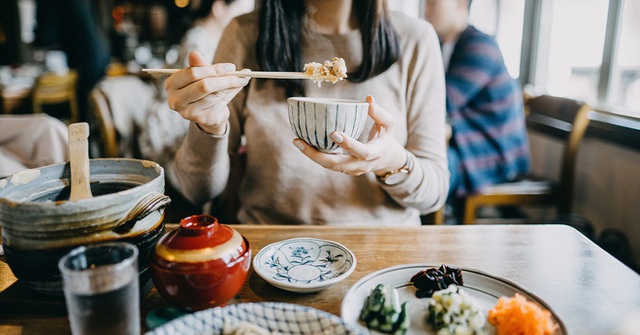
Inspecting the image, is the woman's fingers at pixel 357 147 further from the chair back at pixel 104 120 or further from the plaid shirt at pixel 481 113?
the chair back at pixel 104 120

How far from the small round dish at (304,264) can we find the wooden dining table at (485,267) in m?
0.02

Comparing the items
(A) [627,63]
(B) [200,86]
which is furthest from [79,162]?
(A) [627,63]

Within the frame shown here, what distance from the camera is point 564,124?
291cm

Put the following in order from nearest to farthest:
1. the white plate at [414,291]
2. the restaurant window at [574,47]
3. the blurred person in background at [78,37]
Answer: the white plate at [414,291] → the restaurant window at [574,47] → the blurred person in background at [78,37]

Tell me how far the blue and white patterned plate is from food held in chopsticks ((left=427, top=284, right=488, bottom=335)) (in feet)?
0.56

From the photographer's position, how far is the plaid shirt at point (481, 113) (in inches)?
96.5

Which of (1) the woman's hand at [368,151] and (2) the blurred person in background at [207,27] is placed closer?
(1) the woman's hand at [368,151]

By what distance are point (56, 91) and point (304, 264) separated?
16.9 ft

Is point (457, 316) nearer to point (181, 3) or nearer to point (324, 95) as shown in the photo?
point (324, 95)

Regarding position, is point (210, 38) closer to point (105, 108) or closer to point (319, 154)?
point (105, 108)

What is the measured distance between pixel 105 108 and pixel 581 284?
233 cm

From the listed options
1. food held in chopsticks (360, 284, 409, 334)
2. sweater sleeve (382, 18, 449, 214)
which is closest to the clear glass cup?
food held in chopsticks (360, 284, 409, 334)

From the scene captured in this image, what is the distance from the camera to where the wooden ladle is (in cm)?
80

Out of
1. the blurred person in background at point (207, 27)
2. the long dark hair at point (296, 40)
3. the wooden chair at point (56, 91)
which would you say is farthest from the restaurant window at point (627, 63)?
the wooden chair at point (56, 91)
